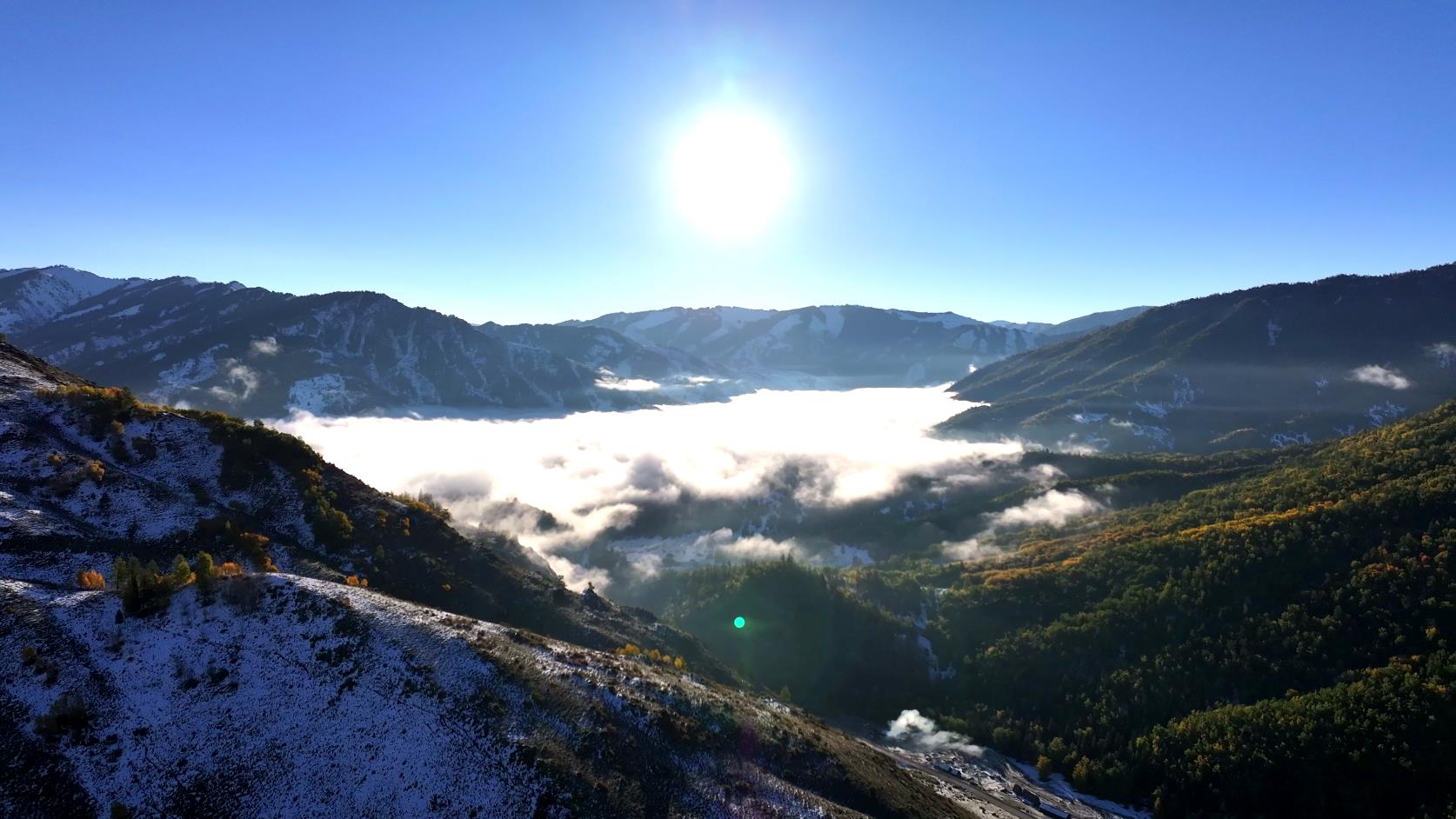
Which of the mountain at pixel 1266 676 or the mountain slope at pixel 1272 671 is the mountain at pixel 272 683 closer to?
the mountain at pixel 1266 676

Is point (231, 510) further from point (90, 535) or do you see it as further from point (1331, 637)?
point (1331, 637)

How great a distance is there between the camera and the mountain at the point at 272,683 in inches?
2169

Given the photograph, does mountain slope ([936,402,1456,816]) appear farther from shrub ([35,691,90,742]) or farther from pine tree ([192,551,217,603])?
shrub ([35,691,90,742])

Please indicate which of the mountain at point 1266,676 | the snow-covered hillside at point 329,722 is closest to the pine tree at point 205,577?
the snow-covered hillside at point 329,722

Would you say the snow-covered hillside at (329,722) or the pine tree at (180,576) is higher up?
the pine tree at (180,576)

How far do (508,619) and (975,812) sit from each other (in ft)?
290

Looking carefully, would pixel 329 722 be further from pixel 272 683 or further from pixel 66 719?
pixel 66 719

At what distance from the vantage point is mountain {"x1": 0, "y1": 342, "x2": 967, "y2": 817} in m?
55.1

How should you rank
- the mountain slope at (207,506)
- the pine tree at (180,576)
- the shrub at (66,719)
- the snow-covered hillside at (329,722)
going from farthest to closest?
the mountain slope at (207,506), the pine tree at (180,576), the snow-covered hillside at (329,722), the shrub at (66,719)

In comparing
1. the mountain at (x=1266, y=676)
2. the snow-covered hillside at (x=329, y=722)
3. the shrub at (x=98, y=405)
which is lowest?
the mountain at (x=1266, y=676)

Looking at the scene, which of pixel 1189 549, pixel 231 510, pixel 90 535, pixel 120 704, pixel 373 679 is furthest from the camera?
pixel 1189 549

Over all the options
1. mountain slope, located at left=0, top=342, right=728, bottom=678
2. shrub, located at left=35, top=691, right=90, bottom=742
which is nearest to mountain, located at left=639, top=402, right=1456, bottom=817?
mountain slope, located at left=0, top=342, right=728, bottom=678

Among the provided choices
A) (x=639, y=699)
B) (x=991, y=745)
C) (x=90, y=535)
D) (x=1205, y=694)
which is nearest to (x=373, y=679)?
(x=639, y=699)

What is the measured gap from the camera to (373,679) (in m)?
65.5
